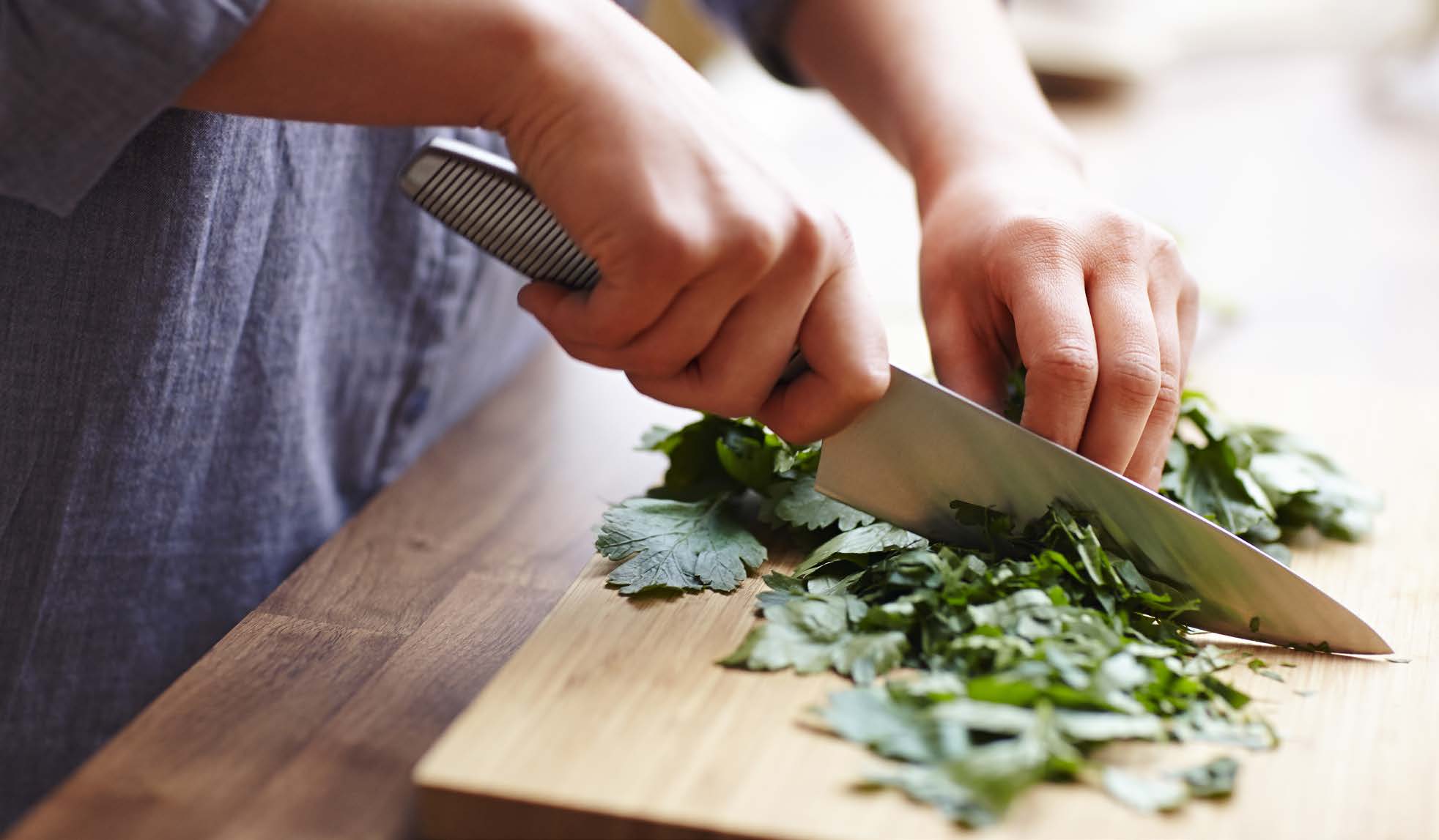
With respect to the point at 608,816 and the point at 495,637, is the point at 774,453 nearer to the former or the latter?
the point at 495,637

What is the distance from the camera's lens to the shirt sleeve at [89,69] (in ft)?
2.41

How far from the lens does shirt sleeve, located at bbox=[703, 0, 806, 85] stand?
150cm

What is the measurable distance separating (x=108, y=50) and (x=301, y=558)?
732 mm

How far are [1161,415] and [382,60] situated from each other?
2.32 ft

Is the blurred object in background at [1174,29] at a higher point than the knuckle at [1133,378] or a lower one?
higher

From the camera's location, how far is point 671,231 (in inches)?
31.3

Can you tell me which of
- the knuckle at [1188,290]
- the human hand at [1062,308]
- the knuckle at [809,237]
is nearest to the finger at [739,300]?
the knuckle at [809,237]

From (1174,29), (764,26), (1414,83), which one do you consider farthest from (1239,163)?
(764,26)

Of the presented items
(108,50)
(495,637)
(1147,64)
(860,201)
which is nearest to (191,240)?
(108,50)

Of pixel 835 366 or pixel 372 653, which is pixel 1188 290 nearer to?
pixel 835 366

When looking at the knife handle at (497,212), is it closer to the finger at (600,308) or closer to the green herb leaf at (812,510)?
the finger at (600,308)

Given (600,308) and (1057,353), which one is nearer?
(600,308)

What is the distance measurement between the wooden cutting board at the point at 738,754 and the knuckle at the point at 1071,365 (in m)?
0.26

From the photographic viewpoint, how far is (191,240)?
3.39 ft
